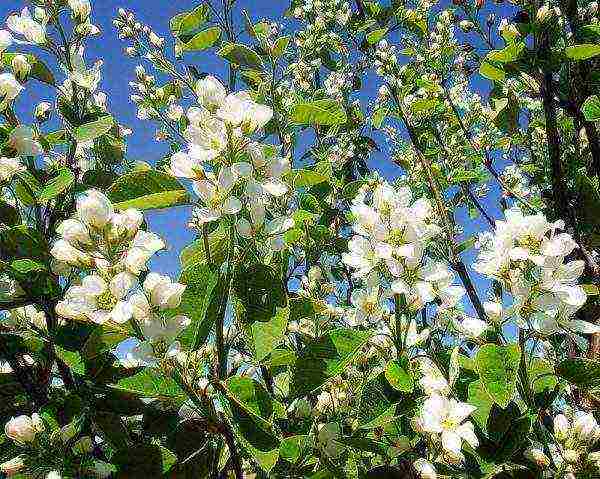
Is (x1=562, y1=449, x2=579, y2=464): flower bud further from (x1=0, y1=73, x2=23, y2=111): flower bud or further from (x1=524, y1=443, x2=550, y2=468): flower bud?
(x1=0, y1=73, x2=23, y2=111): flower bud

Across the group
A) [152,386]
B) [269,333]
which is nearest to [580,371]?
[269,333]

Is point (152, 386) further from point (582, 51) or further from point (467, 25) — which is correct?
point (467, 25)

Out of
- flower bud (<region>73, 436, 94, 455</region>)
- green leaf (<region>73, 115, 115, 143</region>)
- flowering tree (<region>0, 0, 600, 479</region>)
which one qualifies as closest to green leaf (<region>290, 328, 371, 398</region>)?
flowering tree (<region>0, 0, 600, 479</region>)

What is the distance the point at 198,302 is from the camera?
1.38m

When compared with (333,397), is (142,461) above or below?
below

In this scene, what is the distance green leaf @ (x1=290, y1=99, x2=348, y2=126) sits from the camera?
5.65 ft

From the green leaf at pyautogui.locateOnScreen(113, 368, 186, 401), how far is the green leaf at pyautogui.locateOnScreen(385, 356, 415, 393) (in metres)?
0.44

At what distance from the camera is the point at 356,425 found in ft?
5.35

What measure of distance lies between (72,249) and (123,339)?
0.70 ft

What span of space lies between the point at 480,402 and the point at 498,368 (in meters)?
0.12

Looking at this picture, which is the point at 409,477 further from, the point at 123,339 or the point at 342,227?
the point at 342,227

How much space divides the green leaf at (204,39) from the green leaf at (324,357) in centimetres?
112

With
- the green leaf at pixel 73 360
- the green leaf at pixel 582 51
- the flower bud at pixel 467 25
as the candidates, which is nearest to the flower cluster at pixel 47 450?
the green leaf at pixel 73 360

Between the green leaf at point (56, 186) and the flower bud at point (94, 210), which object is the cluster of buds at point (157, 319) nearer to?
the flower bud at point (94, 210)
